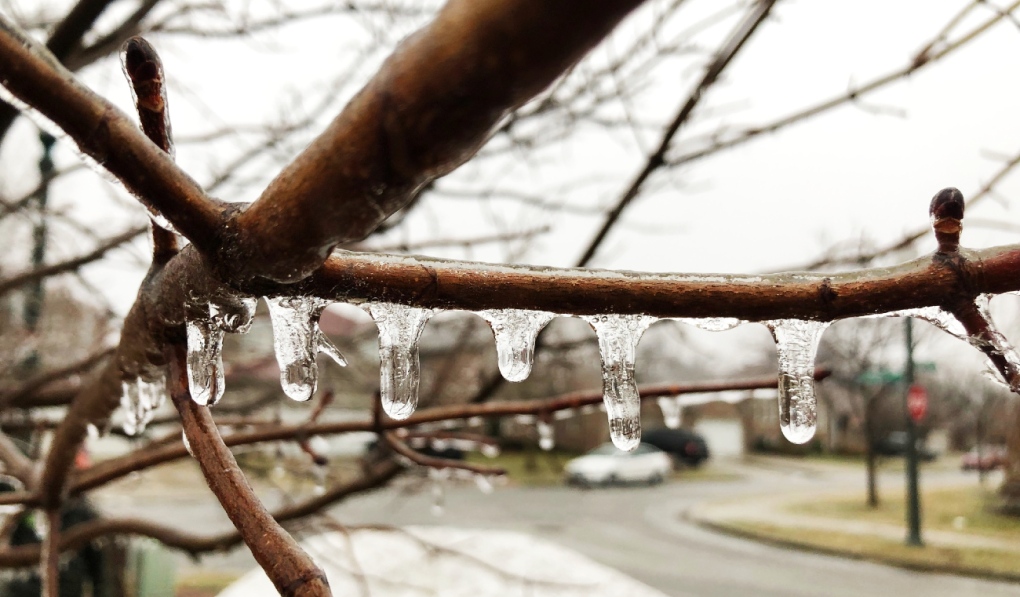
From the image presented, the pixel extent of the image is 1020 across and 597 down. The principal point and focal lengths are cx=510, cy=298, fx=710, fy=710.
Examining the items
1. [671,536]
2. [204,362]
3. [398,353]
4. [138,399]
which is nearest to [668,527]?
[671,536]

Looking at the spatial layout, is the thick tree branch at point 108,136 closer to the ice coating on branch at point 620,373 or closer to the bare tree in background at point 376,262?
the bare tree in background at point 376,262

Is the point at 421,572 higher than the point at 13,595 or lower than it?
lower

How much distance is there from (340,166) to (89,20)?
7.29 ft

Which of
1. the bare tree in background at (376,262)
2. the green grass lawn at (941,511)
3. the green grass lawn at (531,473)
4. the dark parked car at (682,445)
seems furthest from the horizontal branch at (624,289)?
the dark parked car at (682,445)

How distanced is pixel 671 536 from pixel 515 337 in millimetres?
12693

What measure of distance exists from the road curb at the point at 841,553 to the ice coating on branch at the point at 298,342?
803cm

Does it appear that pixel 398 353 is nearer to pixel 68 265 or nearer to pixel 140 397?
pixel 140 397

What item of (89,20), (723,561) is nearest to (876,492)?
(723,561)

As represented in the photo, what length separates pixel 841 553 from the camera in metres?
10.2

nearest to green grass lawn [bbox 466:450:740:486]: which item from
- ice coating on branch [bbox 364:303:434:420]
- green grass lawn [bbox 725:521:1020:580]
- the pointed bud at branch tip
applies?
green grass lawn [bbox 725:521:1020:580]

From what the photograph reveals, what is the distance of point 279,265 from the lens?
59 cm

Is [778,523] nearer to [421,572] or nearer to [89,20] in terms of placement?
[421,572]

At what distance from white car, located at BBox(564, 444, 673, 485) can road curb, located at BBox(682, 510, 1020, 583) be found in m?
4.29

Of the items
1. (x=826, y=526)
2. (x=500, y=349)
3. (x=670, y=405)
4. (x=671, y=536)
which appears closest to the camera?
(x=500, y=349)
